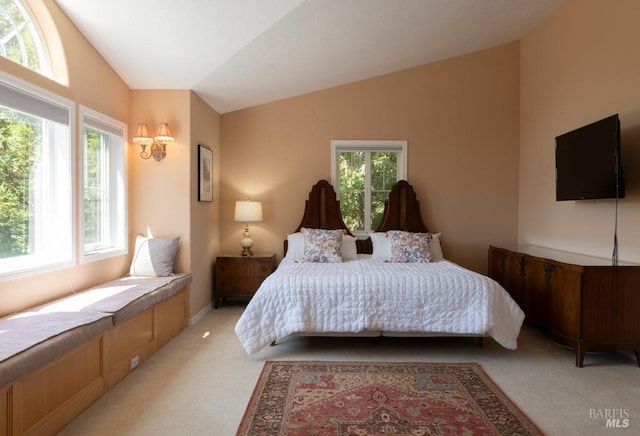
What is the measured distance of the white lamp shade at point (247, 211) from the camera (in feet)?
14.4

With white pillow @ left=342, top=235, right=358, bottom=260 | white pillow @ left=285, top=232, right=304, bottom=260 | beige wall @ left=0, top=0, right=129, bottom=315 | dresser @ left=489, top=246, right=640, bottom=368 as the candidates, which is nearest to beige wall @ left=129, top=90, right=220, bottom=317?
beige wall @ left=0, top=0, right=129, bottom=315

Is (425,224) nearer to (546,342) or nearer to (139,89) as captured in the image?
(546,342)

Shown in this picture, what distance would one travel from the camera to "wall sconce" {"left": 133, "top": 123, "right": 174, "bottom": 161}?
3562 millimetres

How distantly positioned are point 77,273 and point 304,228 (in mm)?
2412

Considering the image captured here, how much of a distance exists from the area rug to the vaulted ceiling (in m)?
2.84

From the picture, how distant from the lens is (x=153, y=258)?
3516mm

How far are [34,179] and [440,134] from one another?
4.35 m

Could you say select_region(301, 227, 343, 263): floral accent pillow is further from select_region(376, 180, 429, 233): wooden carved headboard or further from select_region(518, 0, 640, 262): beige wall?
select_region(518, 0, 640, 262): beige wall

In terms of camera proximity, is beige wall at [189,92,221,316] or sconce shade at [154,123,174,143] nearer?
sconce shade at [154,123,174,143]

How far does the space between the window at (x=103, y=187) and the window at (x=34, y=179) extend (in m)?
0.18

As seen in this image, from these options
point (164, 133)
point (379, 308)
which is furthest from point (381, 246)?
point (164, 133)

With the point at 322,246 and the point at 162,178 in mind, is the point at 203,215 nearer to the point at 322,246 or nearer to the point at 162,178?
the point at 162,178

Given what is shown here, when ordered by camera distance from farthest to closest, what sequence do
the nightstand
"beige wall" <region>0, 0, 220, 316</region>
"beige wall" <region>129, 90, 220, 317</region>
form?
the nightstand, "beige wall" <region>129, 90, 220, 317</region>, "beige wall" <region>0, 0, 220, 316</region>

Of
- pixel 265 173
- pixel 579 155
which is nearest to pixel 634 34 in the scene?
pixel 579 155
